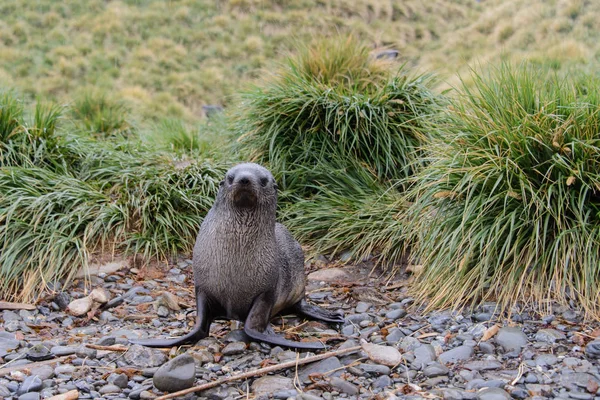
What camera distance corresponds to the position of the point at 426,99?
546 cm

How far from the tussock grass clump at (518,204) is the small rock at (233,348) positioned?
1.23 meters

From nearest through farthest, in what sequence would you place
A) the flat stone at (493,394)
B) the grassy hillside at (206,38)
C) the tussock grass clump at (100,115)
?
the flat stone at (493,394), the tussock grass clump at (100,115), the grassy hillside at (206,38)

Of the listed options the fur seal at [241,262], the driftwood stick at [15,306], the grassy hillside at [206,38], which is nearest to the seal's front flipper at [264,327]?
the fur seal at [241,262]

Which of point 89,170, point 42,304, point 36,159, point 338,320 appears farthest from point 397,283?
point 36,159

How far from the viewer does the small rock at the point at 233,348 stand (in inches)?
120

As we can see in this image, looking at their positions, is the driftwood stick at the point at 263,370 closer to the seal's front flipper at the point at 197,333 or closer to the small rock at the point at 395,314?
the seal's front flipper at the point at 197,333

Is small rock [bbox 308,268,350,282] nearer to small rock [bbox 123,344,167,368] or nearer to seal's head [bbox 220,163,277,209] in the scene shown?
seal's head [bbox 220,163,277,209]

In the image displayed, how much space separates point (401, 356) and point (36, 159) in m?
3.51

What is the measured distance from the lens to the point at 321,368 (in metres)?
2.93

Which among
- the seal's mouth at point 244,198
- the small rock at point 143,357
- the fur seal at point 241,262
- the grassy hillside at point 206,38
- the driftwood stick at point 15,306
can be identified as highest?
the grassy hillside at point 206,38

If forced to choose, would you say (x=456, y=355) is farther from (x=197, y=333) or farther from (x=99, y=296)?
(x=99, y=296)

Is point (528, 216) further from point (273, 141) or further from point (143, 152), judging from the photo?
point (143, 152)

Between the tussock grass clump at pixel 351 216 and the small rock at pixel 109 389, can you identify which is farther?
the tussock grass clump at pixel 351 216

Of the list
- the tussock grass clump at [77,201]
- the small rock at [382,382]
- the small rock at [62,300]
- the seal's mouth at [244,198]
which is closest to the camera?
the small rock at [382,382]
